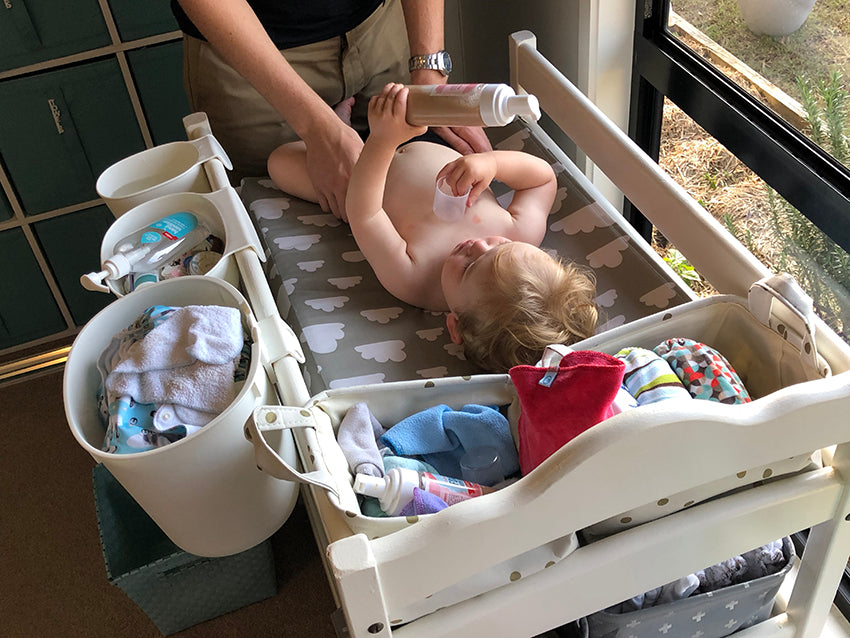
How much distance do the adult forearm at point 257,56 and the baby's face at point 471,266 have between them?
390 millimetres

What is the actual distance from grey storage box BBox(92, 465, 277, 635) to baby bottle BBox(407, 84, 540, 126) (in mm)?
874

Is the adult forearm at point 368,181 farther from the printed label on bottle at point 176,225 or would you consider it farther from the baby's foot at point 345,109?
the baby's foot at point 345,109

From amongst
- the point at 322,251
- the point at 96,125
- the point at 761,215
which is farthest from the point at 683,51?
the point at 96,125

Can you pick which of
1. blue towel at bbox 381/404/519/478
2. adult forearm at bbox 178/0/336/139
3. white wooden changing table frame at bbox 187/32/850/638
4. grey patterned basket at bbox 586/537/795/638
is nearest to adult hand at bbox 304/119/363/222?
adult forearm at bbox 178/0/336/139

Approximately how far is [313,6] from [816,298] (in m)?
1.11

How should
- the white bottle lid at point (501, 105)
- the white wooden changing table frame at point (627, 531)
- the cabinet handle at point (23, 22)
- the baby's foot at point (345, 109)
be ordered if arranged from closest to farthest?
the white wooden changing table frame at point (627, 531), the white bottle lid at point (501, 105), the baby's foot at point (345, 109), the cabinet handle at point (23, 22)

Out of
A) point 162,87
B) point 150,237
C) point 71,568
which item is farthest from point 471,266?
point 162,87

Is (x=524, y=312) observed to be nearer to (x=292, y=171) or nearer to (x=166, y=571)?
(x=292, y=171)

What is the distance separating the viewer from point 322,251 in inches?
58.4

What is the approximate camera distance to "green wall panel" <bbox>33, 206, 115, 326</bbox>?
2184mm

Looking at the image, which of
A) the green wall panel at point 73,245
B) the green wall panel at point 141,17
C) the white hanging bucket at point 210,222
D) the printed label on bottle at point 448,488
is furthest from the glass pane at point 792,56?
the green wall panel at point 73,245

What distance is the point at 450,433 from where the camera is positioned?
1.01m

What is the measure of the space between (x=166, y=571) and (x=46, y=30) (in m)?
1.36

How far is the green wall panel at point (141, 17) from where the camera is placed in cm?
199
